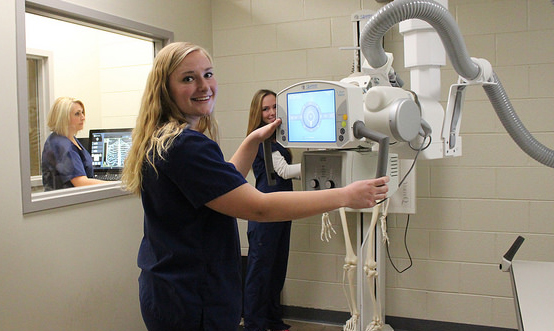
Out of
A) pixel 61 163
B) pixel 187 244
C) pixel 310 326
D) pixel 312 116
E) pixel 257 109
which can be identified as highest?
pixel 257 109

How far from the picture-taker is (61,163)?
264 cm

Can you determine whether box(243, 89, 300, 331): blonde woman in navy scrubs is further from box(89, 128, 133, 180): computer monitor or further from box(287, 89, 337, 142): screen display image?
box(287, 89, 337, 142): screen display image

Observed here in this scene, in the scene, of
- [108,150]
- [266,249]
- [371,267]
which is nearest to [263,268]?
[266,249]

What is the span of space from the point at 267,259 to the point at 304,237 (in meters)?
0.51

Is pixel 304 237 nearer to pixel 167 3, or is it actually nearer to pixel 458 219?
pixel 458 219

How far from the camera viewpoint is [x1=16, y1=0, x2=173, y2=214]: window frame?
222 centimetres

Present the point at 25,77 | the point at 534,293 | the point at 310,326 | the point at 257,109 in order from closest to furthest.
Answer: the point at 534,293 < the point at 25,77 < the point at 257,109 < the point at 310,326

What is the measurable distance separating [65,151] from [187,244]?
5.15ft

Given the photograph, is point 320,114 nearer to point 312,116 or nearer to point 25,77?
point 312,116

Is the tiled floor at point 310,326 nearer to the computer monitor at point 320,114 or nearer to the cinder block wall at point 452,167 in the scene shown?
the cinder block wall at point 452,167

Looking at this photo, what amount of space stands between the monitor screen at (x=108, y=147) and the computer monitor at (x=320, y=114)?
1.87 meters

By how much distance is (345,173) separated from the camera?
132 centimetres

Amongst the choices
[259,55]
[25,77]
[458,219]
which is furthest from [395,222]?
[25,77]

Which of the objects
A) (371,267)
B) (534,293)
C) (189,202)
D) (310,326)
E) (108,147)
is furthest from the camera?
(310,326)
